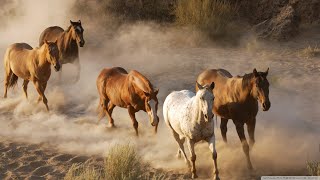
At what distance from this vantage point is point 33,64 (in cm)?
1059

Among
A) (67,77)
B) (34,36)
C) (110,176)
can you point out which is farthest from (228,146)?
(34,36)

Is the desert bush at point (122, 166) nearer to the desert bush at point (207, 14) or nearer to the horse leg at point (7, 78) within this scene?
the horse leg at point (7, 78)

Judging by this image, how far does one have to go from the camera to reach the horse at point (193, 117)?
644 centimetres

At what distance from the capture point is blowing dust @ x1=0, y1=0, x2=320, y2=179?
312 inches

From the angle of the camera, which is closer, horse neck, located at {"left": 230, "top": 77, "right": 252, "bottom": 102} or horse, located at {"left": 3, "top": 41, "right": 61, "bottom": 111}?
horse neck, located at {"left": 230, "top": 77, "right": 252, "bottom": 102}

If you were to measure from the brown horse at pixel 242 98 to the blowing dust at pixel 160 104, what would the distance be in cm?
61

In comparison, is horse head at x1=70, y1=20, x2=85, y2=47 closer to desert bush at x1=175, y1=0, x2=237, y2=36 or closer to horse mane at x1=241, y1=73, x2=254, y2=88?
desert bush at x1=175, y1=0, x2=237, y2=36

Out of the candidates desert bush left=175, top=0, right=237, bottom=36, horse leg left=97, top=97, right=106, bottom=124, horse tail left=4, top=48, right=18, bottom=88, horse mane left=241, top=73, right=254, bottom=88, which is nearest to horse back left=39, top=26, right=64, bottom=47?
horse tail left=4, top=48, right=18, bottom=88

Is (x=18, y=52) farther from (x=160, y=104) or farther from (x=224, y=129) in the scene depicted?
(x=224, y=129)

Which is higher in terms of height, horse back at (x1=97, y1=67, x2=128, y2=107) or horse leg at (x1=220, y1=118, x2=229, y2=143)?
horse back at (x1=97, y1=67, x2=128, y2=107)

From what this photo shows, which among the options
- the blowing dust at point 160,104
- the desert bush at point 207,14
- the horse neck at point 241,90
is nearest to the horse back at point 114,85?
the blowing dust at point 160,104

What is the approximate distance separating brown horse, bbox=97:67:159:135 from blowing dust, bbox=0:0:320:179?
1.63ft

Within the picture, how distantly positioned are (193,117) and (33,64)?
502 centimetres

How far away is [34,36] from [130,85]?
31.9ft
